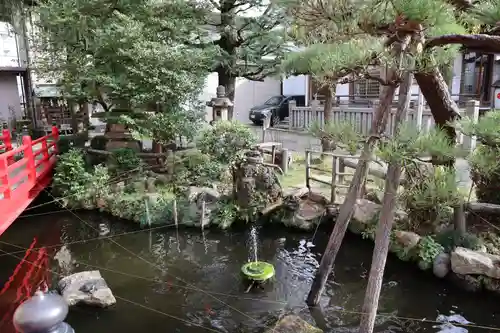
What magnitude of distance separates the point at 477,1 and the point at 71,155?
9.20 metres

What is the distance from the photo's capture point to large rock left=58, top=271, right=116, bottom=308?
586 cm

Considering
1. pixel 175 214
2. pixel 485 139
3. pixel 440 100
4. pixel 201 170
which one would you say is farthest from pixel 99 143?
pixel 485 139

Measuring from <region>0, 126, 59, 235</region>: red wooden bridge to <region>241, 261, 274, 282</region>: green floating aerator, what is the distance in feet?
13.2

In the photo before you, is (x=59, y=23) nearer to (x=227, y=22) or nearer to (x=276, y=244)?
(x=227, y=22)

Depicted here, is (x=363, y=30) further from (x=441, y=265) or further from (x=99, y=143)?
(x=99, y=143)

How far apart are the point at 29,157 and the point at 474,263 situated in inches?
341

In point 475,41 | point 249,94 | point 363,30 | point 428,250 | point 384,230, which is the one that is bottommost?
point 428,250

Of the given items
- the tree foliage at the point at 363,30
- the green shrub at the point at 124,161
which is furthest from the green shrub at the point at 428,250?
the green shrub at the point at 124,161

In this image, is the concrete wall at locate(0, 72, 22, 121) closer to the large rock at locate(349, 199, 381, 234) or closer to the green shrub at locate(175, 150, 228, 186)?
the green shrub at locate(175, 150, 228, 186)

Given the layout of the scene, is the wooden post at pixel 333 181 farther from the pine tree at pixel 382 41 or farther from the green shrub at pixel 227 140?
the pine tree at pixel 382 41

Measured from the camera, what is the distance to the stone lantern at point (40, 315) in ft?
7.47

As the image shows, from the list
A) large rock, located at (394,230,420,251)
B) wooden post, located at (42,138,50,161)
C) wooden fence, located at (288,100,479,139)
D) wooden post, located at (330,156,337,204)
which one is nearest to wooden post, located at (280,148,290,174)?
wooden fence, located at (288,100,479,139)

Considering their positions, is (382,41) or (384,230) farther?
(384,230)

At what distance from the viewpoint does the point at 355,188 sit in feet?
16.5
